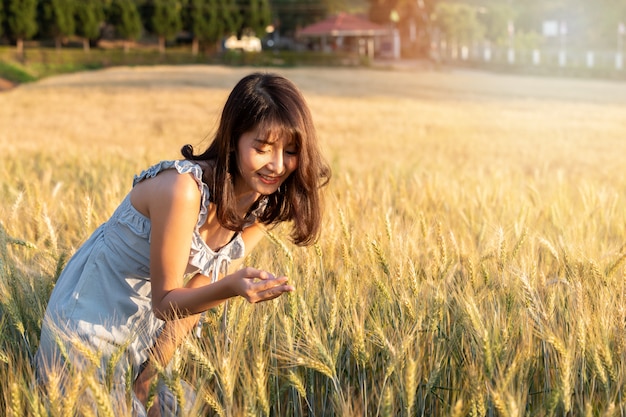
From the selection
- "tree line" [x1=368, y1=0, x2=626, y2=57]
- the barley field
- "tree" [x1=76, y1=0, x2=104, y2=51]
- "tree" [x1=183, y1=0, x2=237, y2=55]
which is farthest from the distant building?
the barley field

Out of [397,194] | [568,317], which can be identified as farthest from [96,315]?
[397,194]

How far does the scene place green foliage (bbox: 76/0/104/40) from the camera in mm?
42594

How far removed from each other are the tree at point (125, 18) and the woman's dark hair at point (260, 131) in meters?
44.4

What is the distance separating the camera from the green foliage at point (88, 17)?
42594 mm

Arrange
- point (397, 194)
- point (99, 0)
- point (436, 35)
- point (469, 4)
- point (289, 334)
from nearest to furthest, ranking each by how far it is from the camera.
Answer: point (289, 334)
point (397, 194)
point (99, 0)
point (436, 35)
point (469, 4)

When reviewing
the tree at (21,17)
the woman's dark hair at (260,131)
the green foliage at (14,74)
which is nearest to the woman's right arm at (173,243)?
the woman's dark hair at (260,131)

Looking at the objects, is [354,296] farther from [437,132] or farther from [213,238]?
[437,132]

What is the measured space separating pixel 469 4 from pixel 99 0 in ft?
117

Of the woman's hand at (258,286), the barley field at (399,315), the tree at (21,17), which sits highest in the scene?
the tree at (21,17)

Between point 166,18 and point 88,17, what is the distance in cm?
570

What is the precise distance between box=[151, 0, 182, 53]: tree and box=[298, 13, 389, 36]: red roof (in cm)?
812

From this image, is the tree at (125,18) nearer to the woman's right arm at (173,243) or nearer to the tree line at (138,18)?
the tree line at (138,18)

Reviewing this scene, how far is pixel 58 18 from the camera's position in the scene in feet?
133

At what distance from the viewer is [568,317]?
6.34ft
